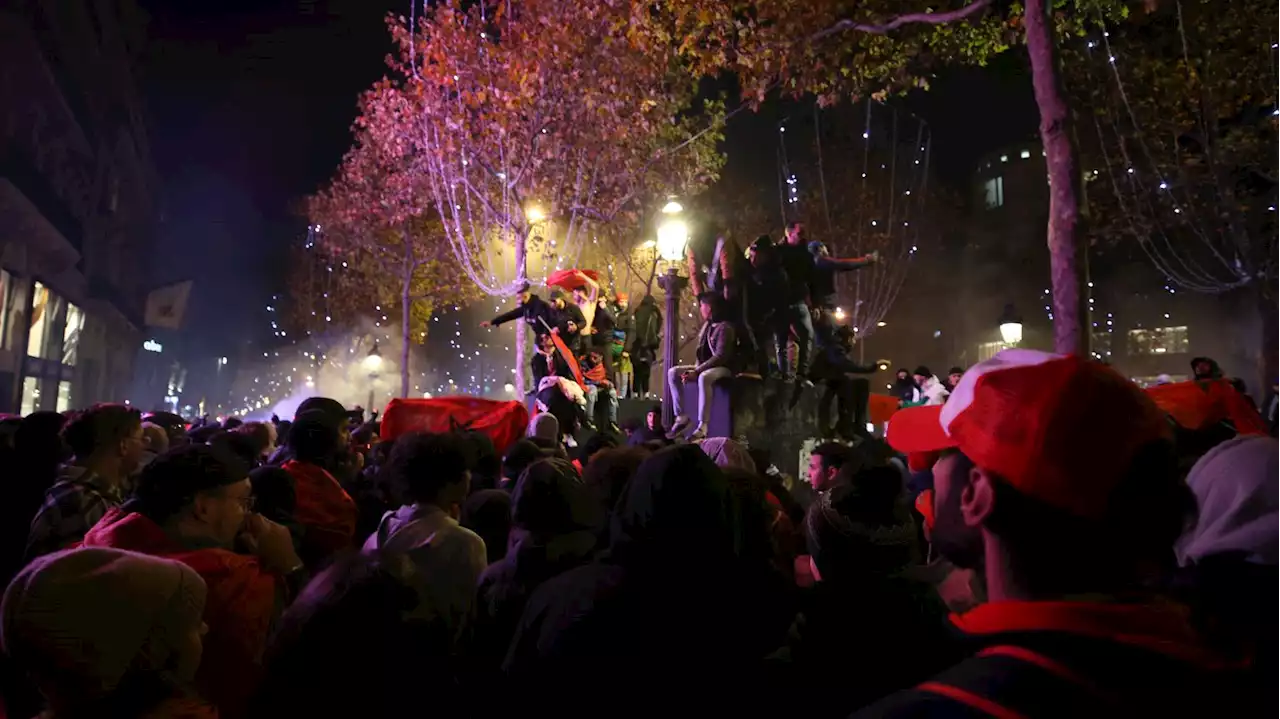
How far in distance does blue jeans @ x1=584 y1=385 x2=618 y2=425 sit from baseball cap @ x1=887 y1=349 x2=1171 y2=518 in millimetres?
11420

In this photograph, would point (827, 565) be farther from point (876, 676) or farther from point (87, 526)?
point (87, 526)

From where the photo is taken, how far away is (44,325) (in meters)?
26.6

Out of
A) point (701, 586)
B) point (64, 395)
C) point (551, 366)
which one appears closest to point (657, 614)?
point (701, 586)

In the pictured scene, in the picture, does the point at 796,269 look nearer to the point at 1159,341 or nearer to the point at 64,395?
the point at 64,395

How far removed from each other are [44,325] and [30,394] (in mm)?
2347

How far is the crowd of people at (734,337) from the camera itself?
10.6 meters

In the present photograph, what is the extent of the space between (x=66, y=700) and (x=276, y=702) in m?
0.52

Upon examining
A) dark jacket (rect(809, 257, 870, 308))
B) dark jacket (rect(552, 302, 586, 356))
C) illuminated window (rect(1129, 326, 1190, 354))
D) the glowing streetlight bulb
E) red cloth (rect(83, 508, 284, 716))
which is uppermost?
illuminated window (rect(1129, 326, 1190, 354))

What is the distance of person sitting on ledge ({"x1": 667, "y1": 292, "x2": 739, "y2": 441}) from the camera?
10375 millimetres

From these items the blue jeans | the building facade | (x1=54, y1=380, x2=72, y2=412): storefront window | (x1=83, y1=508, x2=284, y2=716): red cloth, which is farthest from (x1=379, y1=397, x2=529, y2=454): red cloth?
(x1=54, y1=380, x2=72, y2=412): storefront window

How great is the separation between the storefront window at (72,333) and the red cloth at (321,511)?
31.6 meters

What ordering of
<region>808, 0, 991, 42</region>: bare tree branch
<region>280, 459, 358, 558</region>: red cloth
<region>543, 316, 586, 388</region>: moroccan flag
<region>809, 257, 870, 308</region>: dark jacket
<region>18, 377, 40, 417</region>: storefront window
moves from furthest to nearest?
<region>18, 377, 40, 417</region>: storefront window < <region>543, 316, 586, 388</region>: moroccan flag < <region>809, 257, 870, 308</region>: dark jacket < <region>808, 0, 991, 42</region>: bare tree branch < <region>280, 459, 358, 558</region>: red cloth

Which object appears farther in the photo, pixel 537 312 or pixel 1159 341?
pixel 1159 341

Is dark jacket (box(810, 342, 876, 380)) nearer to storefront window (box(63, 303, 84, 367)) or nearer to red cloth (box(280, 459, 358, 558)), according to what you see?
red cloth (box(280, 459, 358, 558))
